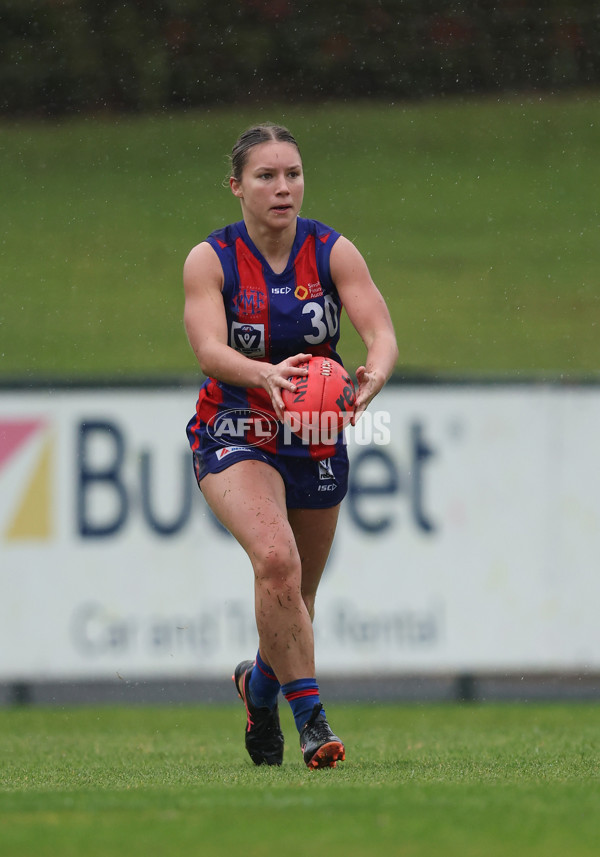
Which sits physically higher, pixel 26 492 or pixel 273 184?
pixel 273 184

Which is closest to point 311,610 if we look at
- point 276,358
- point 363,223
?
point 276,358

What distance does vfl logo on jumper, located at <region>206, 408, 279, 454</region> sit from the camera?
19.8 feet

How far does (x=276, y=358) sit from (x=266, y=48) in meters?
23.0

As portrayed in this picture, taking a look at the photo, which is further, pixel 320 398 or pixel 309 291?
pixel 309 291

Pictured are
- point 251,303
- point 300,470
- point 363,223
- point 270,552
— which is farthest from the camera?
point 363,223

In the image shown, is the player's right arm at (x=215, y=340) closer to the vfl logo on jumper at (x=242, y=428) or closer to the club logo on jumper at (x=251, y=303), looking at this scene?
the club logo on jumper at (x=251, y=303)

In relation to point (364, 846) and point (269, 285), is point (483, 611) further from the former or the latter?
point (364, 846)

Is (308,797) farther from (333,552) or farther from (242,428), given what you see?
(333,552)

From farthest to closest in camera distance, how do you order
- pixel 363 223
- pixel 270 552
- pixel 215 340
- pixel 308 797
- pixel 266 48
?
pixel 266 48 → pixel 363 223 → pixel 215 340 → pixel 270 552 → pixel 308 797

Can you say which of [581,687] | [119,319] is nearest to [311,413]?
[581,687]

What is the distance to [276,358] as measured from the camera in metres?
6.04

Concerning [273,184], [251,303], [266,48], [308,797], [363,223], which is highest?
[266,48]

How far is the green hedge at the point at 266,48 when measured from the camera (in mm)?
27500

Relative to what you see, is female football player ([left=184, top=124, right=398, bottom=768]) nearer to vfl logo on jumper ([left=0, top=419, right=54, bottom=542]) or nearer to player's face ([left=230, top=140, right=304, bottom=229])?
player's face ([left=230, top=140, right=304, bottom=229])
